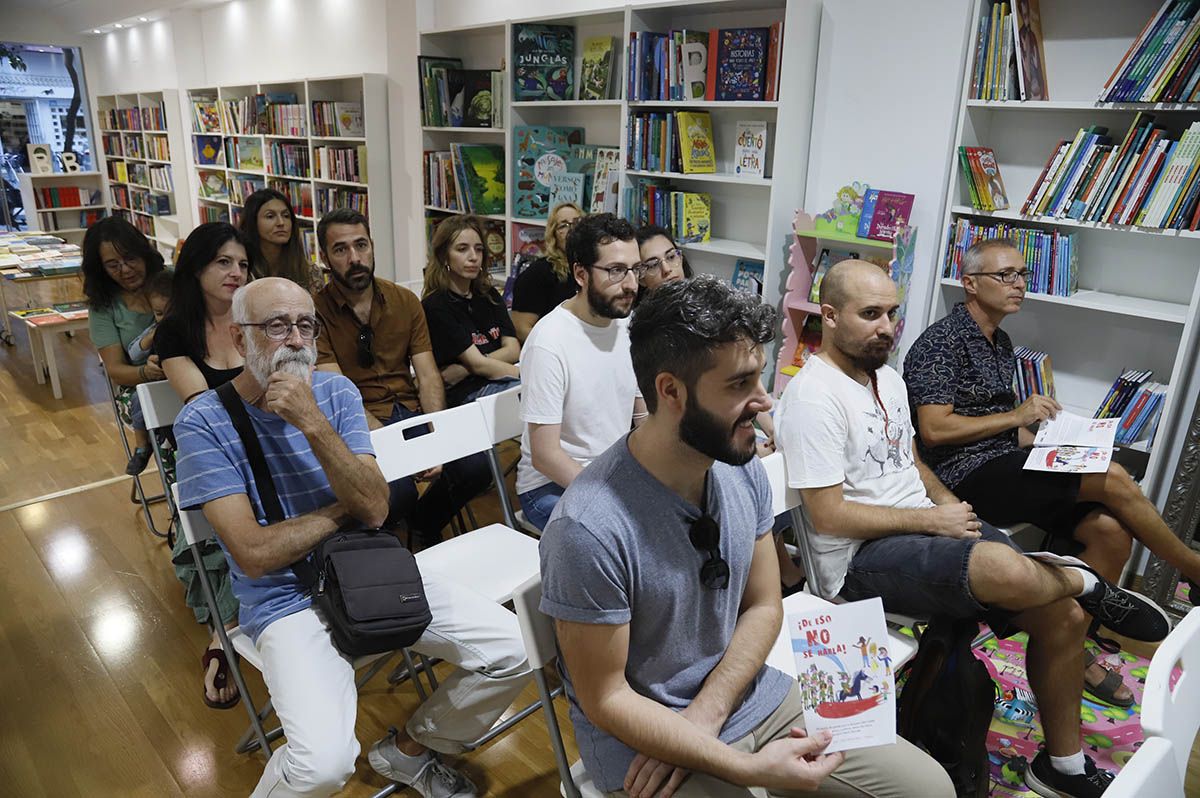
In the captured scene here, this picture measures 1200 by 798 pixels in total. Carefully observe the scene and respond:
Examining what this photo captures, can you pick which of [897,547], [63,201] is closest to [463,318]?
[897,547]

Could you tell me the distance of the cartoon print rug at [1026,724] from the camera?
7.11 feet

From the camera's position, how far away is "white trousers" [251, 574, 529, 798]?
5.36 ft

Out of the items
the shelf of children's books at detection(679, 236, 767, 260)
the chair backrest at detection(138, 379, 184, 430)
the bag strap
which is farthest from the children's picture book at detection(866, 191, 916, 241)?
the chair backrest at detection(138, 379, 184, 430)

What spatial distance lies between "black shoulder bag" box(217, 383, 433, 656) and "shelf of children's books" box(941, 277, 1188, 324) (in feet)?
8.72

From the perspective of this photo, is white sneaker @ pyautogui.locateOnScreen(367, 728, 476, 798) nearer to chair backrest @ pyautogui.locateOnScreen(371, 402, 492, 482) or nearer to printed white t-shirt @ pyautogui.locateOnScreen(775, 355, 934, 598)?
chair backrest @ pyautogui.locateOnScreen(371, 402, 492, 482)

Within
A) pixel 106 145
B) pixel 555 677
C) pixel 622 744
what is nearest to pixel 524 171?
pixel 555 677

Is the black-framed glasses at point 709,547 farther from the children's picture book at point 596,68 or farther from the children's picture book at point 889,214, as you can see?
the children's picture book at point 596,68

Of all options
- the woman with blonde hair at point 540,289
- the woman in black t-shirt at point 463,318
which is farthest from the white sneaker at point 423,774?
the woman with blonde hair at point 540,289

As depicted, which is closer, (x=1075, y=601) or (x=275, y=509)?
(x=275, y=509)

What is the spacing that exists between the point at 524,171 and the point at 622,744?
379cm

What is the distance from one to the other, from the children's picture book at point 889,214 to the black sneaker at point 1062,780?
2.08 metres

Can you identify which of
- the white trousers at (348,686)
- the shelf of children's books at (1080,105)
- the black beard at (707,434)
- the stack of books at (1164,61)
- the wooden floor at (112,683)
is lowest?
the wooden floor at (112,683)

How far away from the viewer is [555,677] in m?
2.40

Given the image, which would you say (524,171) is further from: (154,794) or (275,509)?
(154,794)
